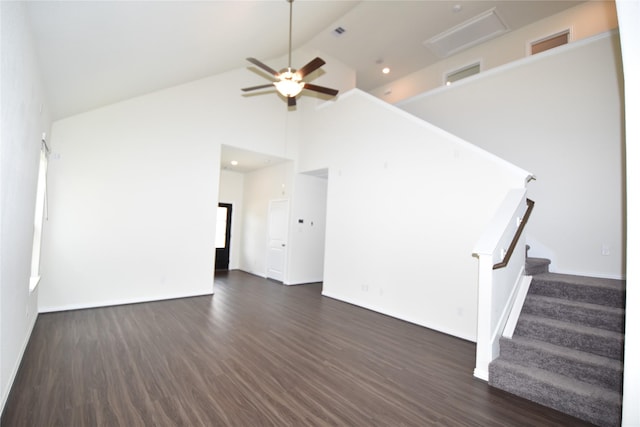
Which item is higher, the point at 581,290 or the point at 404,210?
the point at 404,210

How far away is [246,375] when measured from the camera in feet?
9.05

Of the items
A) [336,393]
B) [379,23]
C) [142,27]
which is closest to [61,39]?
[142,27]

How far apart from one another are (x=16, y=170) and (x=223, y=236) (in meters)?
6.54

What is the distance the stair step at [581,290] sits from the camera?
9.63 feet

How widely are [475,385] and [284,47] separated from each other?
661 cm

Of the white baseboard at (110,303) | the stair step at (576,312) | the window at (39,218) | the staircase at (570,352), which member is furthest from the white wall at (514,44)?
the window at (39,218)

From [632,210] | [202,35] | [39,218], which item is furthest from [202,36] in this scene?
[632,210]

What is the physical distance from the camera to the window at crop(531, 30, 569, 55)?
18.8 ft

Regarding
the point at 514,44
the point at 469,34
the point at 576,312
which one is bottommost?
the point at 576,312

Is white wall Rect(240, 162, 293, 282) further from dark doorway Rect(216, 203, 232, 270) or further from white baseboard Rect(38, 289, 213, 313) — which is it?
white baseboard Rect(38, 289, 213, 313)

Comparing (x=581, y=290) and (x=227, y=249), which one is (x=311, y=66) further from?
(x=227, y=249)

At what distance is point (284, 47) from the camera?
6.16 meters

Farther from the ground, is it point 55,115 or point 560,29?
point 560,29

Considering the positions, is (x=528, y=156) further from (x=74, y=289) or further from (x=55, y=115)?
(x=74, y=289)
